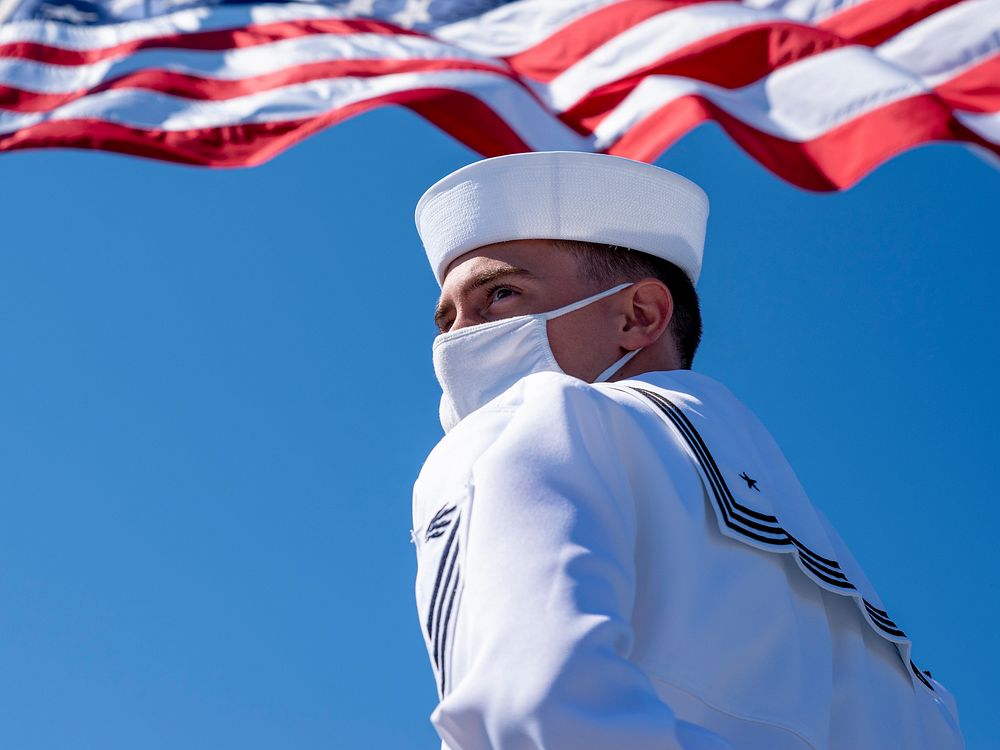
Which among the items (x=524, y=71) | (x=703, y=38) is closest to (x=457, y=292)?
(x=703, y=38)

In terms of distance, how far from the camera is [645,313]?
3160 millimetres

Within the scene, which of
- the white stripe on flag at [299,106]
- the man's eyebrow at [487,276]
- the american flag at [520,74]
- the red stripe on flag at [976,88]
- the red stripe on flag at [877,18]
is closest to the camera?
the man's eyebrow at [487,276]

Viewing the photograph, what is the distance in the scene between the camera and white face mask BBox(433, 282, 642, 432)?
3.04 metres

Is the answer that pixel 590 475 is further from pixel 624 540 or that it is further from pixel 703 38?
pixel 703 38

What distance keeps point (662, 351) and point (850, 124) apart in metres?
4.62

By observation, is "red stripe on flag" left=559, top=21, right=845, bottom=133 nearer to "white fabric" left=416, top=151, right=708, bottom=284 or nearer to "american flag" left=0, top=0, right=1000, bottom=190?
"american flag" left=0, top=0, right=1000, bottom=190

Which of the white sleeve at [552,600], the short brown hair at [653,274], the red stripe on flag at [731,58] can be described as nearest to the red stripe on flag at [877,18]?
the red stripe on flag at [731,58]

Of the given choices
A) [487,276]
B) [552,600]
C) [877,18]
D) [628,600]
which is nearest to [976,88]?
[877,18]

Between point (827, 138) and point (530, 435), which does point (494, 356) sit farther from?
point (827, 138)

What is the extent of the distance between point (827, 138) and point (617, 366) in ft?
15.7

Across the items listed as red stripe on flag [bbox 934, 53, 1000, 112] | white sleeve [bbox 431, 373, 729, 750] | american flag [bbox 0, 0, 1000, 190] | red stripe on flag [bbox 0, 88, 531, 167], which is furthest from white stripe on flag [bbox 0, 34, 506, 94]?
white sleeve [bbox 431, 373, 729, 750]

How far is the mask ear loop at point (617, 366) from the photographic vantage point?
3029 millimetres

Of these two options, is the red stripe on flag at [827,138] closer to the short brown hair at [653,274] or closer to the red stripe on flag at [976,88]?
the red stripe on flag at [976,88]

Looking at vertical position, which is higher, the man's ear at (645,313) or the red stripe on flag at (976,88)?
the red stripe on flag at (976,88)
